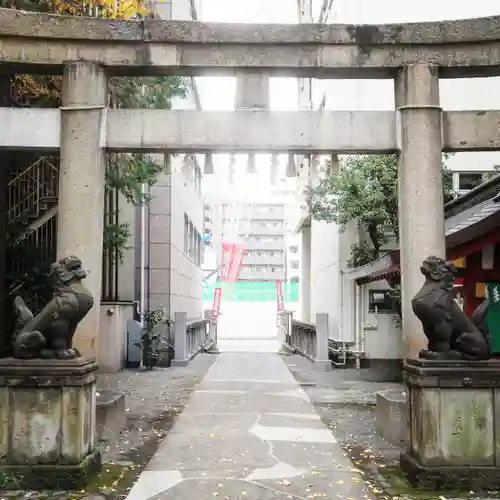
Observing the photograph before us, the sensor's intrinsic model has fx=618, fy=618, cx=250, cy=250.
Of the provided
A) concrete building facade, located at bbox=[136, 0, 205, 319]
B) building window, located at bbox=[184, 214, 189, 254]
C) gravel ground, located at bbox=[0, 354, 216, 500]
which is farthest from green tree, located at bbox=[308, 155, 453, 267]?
building window, located at bbox=[184, 214, 189, 254]

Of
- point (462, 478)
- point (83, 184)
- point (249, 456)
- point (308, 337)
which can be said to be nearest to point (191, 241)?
point (308, 337)

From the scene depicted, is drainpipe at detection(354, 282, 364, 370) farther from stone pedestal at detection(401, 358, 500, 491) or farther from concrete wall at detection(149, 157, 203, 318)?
stone pedestal at detection(401, 358, 500, 491)

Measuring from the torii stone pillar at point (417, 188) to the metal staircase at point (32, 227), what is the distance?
23.7 feet

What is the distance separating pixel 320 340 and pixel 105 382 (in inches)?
259

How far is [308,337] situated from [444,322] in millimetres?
14194

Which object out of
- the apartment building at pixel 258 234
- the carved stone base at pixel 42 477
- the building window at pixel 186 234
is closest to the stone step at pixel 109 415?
the carved stone base at pixel 42 477

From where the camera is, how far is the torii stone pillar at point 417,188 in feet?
24.5

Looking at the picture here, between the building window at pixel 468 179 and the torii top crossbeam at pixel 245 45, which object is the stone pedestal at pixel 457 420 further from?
the building window at pixel 468 179

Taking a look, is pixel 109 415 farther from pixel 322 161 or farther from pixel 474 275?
pixel 322 161

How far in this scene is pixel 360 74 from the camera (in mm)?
8117

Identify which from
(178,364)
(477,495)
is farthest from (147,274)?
(477,495)

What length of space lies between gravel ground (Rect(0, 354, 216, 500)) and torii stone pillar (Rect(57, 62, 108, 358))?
1.37 meters

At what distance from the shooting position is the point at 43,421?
20.3 feet

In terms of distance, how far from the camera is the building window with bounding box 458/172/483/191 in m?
16.3
